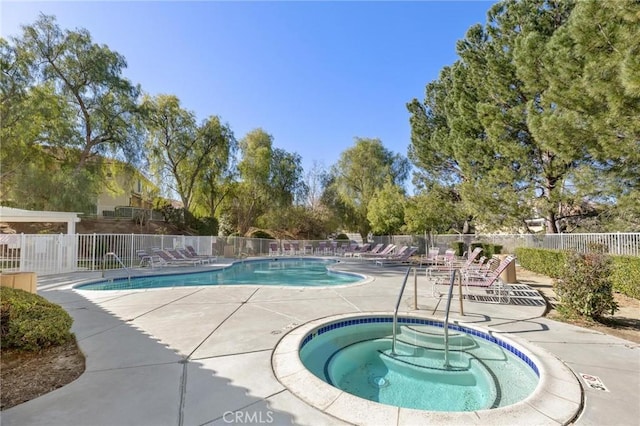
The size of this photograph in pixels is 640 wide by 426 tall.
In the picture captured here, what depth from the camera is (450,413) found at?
2635 mm

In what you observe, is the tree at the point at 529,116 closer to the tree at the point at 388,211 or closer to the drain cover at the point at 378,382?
the tree at the point at 388,211

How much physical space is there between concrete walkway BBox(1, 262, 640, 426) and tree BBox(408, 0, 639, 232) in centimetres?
502

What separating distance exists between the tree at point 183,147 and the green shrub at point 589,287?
75.4ft

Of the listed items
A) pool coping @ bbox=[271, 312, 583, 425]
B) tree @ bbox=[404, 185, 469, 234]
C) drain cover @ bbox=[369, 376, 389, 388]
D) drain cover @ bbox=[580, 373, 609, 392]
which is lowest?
drain cover @ bbox=[369, 376, 389, 388]

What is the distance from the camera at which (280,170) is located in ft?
88.8

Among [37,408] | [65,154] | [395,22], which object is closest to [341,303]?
[37,408]

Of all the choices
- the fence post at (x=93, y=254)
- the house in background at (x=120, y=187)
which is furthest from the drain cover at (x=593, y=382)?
the house in background at (x=120, y=187)

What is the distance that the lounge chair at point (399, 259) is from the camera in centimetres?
1519

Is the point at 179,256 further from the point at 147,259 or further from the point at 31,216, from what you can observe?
the point at 31,216

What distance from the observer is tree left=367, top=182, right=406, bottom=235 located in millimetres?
22109

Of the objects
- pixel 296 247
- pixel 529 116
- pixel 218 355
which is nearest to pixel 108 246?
pixel 218 355

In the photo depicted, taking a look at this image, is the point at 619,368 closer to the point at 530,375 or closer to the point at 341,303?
the point at 530,375

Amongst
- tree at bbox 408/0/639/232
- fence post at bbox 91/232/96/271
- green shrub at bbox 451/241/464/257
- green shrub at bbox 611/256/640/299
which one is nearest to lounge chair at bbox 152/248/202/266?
fence post at bbox 91/232/96/271

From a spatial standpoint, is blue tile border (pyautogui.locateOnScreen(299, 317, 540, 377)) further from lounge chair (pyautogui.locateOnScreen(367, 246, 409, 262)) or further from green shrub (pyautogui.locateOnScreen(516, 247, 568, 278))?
lounge chair (pyautogui.locateOnScreen(367, 246, 409, 262))
